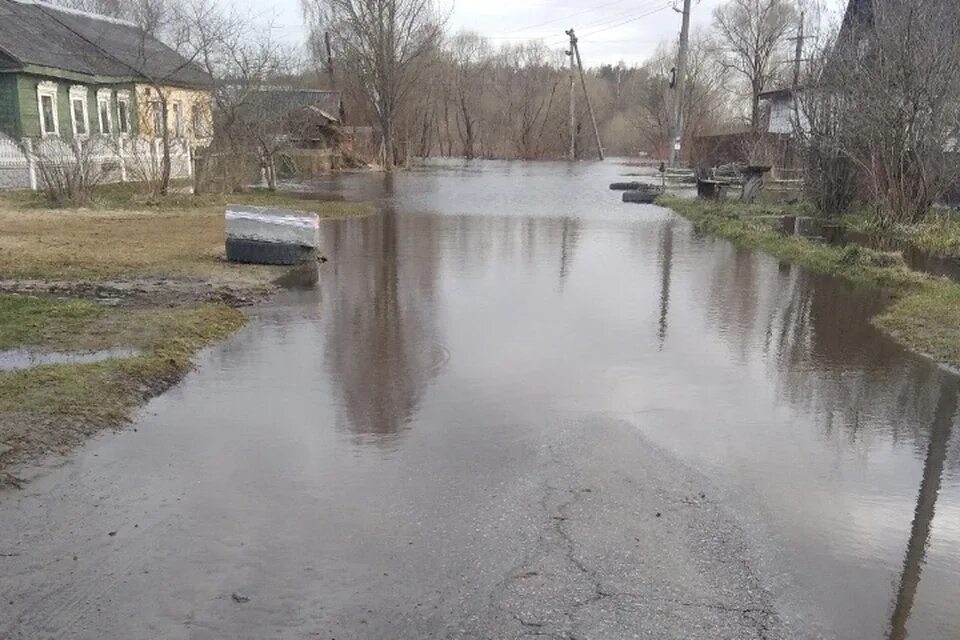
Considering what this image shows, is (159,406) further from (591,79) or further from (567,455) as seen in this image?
(591,79)

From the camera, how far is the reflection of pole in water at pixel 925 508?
12.8 feet

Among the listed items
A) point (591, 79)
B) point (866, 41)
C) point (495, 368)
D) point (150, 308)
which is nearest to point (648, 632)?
point (495, 368)

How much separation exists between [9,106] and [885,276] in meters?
25.3

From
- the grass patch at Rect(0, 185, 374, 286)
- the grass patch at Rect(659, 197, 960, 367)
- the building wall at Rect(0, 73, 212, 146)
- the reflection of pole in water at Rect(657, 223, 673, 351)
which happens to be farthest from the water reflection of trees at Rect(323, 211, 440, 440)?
the building wall at Rect(0, 73, 212, 146)

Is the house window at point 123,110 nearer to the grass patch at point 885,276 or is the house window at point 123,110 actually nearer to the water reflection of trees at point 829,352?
the grass patch at point 885,276

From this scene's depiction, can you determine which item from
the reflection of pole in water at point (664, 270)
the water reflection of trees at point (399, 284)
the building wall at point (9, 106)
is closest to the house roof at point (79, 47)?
the building wall at point (9, 106)

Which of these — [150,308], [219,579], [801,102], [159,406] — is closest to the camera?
[219,579]

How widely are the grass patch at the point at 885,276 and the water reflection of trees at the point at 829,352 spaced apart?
28 centimetres

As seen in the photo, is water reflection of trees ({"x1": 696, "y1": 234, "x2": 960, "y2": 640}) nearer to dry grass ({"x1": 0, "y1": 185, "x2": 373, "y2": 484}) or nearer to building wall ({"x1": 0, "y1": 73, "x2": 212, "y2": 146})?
dry grass ({"x1": 0, "y1": 185, "x2": 373, "y2": 484})

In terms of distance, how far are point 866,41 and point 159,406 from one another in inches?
696

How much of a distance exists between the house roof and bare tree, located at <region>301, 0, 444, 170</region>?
1558 centimetres

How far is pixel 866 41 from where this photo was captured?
18344 millimetres

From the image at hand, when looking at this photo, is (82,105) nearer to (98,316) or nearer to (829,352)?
(98,316)

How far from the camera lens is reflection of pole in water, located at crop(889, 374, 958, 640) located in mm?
3914
